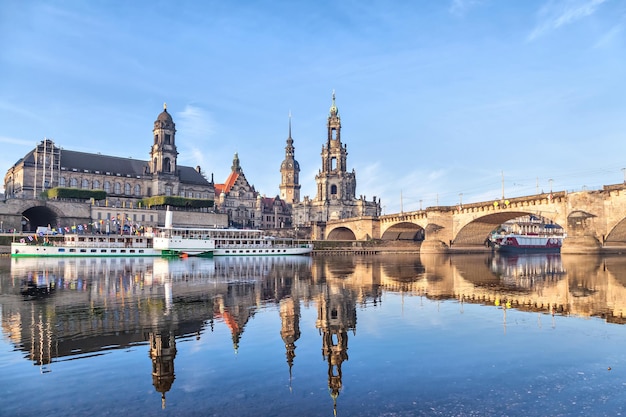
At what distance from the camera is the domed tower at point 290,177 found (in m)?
167

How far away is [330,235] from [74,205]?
194 feet

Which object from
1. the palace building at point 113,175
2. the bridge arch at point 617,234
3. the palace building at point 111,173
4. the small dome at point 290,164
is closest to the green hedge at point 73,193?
the palace building at point 113,175

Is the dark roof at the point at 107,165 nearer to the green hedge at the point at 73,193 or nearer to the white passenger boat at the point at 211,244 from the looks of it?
the green hedge at the point at 73,193

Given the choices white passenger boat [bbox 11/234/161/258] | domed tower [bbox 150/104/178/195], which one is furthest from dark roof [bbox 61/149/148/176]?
white passenger boat [bbox 11/234/161/258]

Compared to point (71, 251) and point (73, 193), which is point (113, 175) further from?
point (71, 251)

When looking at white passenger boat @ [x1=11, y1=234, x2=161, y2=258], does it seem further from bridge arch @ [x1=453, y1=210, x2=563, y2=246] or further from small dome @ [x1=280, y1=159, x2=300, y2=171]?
small dome @ [x1=280, y1=159, x2=300, y2=171]

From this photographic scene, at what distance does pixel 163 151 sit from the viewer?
112062 mm

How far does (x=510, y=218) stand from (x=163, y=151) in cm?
7713

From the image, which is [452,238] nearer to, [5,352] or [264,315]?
[264,315]

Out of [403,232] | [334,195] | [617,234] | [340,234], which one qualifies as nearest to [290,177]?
[334,195]

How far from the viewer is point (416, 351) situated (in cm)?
1263

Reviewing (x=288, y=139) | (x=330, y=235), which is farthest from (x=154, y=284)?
(x=288, y=139)

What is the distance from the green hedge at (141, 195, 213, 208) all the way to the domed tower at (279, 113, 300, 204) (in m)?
60.7

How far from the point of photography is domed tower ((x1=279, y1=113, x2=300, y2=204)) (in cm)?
16675
